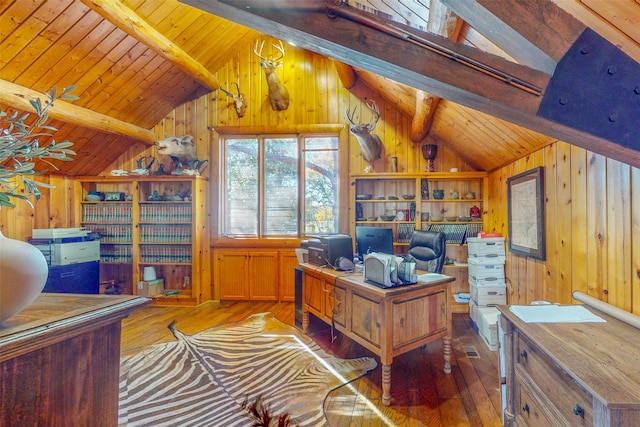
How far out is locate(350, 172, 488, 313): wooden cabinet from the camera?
4.04 m

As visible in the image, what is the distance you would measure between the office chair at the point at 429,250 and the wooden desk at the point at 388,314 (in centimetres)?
51

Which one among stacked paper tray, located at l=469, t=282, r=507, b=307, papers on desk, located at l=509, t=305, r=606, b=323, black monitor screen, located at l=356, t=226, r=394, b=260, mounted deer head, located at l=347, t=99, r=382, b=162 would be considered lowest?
stacked paper tray, located at l=469, t=282, r=507, b=307

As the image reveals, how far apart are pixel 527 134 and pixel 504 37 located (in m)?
1.76

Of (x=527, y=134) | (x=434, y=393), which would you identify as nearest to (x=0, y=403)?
(x=434, y=393)

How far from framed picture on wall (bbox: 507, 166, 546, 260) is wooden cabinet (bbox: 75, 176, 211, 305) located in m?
3.90

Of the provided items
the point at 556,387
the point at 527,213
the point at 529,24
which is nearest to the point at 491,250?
the point at 527,213

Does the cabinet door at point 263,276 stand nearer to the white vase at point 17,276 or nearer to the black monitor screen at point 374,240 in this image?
Result: the black monitor screen at point 374,240

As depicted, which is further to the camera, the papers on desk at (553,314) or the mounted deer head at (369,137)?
the mounted deer head at (369,137)

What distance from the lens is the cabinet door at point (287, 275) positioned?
439cm

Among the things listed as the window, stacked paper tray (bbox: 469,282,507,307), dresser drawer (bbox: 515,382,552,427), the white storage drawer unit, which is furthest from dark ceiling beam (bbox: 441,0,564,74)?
the window

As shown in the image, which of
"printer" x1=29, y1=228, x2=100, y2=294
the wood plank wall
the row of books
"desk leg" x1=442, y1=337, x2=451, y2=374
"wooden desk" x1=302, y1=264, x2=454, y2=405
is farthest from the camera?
the row of books

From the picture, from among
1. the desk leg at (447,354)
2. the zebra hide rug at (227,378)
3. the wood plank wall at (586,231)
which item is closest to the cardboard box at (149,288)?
the zebra hide rug at (227,378)

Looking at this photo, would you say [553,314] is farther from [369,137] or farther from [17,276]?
[369,137]

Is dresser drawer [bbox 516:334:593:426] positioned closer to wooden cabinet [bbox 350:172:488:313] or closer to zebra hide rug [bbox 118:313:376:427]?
zebra hide rug [bbox 118:313:376:427]
